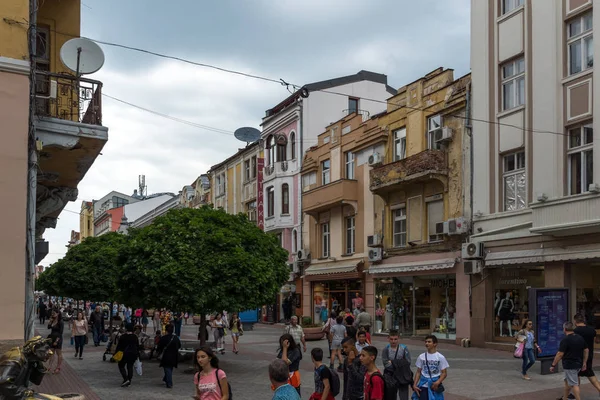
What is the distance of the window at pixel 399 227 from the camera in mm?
29906

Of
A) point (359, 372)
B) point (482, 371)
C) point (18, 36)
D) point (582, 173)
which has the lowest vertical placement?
point (482, 371)

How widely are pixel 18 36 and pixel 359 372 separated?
8390mm

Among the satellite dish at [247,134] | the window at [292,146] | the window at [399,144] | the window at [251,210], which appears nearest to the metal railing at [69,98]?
the window at [399,144]

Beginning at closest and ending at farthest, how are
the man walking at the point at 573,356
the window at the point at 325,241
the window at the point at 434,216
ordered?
the man walking at the point at 573,356 < the window at the point at 434,216 < the window at the point at 325,241

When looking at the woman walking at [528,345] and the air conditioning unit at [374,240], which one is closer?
the woman walking at [528,345]

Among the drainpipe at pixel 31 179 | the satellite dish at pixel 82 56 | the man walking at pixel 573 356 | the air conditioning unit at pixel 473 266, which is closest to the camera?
the drainpipe at pixel 31 179

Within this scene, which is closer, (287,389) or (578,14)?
(287,389)

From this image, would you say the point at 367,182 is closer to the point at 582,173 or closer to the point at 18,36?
the point at 582,173

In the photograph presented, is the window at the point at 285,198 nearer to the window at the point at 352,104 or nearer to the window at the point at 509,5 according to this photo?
the window at the point at 352,104

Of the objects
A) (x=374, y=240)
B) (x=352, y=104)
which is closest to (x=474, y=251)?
(x=374, y=240)

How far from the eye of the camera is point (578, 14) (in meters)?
20.6

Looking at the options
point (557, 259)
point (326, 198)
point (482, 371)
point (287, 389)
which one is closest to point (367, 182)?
point (326, 198)

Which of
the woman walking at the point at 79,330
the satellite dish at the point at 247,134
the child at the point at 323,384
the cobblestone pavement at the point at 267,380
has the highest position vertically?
the satellite dish at the point at 247,134

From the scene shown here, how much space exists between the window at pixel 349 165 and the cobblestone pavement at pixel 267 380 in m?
12.8
